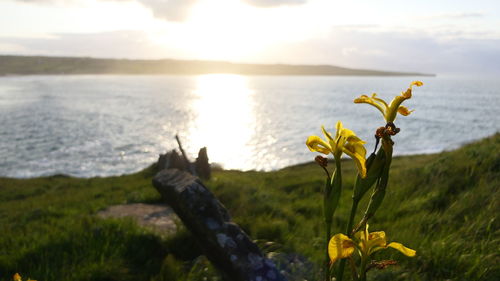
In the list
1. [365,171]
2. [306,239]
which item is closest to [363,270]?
[365,171]

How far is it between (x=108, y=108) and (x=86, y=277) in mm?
78647

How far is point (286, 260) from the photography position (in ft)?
18.1

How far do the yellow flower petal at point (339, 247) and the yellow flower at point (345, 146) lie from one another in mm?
295

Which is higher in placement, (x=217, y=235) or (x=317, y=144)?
(x=317, y=144)

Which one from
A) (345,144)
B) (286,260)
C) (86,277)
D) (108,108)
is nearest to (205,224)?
(286,260)

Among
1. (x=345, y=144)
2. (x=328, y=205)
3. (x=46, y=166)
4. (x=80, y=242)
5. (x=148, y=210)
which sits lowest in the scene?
(x=46, y=166)

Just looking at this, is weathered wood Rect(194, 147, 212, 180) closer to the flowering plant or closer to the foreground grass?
the foreground grass

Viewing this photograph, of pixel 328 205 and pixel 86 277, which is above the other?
pixel 328 205

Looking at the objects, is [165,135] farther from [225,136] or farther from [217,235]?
[217,235]

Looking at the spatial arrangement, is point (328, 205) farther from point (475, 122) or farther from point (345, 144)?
point (475, 122)

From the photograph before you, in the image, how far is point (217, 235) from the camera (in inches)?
224

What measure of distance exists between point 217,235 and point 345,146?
4266 mm

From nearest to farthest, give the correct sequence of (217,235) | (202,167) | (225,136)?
(217,235)
(202,167)
(225,136)

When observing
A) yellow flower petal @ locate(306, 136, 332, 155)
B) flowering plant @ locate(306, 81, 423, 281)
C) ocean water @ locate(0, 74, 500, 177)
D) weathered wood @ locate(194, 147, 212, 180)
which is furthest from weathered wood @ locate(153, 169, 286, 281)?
ocean water @ locate(0, 74, 500, 177)
